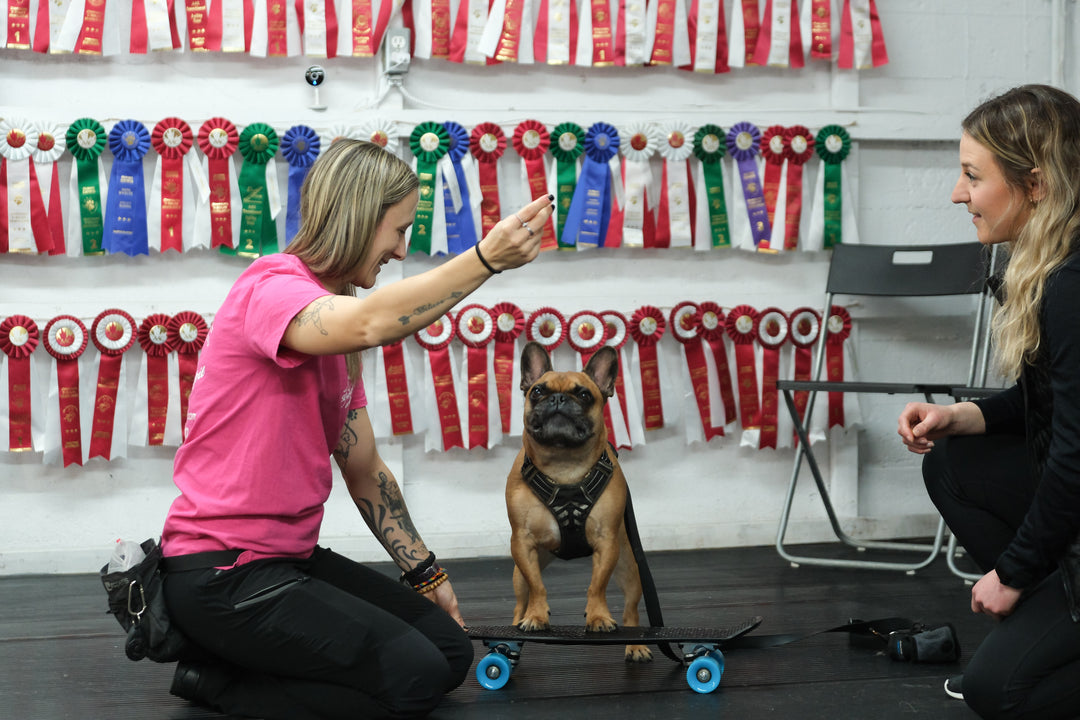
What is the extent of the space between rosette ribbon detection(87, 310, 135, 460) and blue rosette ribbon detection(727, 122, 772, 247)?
2062 mm

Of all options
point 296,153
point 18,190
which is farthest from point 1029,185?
point 18,190

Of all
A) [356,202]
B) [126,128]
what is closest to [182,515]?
[356,202]

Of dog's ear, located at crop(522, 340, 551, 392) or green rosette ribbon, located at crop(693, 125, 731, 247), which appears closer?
dog's ear, located at crop(522, 340, 551, 392)

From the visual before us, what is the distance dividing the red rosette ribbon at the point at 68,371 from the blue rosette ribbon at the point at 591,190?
5.18 ft

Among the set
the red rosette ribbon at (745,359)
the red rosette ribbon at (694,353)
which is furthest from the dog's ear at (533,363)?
the red rosette ribbon at (745,359)

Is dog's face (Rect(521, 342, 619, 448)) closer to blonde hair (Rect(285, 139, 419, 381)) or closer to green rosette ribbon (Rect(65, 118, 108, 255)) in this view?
blonde hair (Rect(285, 139, 419, 381))

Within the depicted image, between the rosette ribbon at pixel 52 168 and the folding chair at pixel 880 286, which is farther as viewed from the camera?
the folding chair at pixel 880 286

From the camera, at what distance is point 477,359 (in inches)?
132

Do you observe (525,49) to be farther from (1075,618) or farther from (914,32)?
(1075,618)

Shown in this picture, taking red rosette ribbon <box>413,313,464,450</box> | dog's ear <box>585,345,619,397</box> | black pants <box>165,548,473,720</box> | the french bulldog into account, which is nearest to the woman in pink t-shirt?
black pants <box>165,548,473,720</box>

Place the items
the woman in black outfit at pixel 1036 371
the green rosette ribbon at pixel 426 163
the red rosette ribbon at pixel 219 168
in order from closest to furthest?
the woman in black outfit at pixel 1036 371 < the red rosette ribbon at pixel 219 168 < the green rosette ribbon at pixel 426 163

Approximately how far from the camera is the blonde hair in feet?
5.55

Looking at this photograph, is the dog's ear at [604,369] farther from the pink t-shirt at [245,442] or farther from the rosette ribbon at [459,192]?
the rosette ribbon at [459,192]

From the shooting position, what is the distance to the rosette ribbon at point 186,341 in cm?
317
